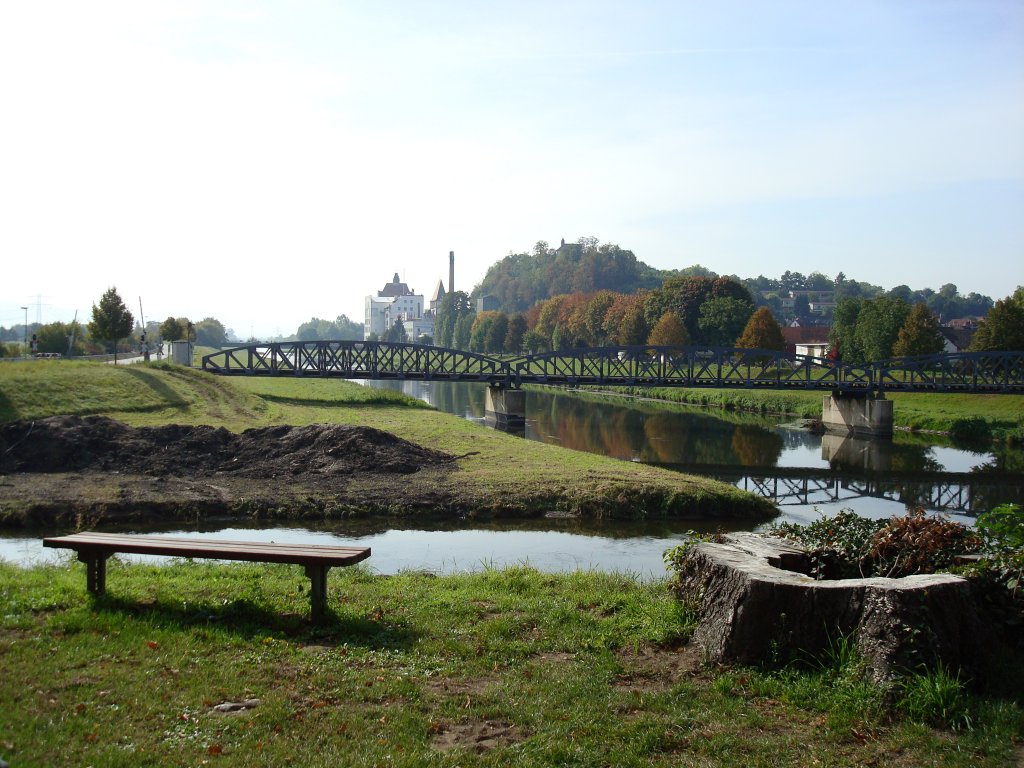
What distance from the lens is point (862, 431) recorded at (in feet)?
172

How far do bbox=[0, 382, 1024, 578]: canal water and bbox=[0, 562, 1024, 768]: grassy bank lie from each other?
5116mm

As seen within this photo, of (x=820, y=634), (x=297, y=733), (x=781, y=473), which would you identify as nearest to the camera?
(x=297, y=733)

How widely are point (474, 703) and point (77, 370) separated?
3748cm

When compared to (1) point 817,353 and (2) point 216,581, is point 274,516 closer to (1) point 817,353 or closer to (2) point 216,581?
(2) point 216,581

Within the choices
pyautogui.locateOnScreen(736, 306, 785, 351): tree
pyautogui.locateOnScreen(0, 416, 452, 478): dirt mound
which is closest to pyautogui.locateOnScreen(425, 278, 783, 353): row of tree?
pyautogui.locateOnScreen(736, 306, 785, 351): tree

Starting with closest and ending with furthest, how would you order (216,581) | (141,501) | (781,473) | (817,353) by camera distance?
(216,581)
(141,501)
(781,473)
(817,353)

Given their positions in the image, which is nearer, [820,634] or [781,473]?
[820,634]

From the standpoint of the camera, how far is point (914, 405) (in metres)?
60.0

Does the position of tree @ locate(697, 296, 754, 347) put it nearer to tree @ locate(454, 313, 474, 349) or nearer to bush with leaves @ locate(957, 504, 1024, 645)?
→ bush with leaves @ locate(957, 504, 1024, 645)

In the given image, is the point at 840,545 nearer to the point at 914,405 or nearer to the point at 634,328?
the point at 914,405

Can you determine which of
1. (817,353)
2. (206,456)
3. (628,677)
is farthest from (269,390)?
(817,353)

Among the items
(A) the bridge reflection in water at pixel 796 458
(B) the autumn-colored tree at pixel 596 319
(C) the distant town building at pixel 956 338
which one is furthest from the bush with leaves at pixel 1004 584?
(B) the autumn-colored tree at pixel 596 319

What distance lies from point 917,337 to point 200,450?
202 feet

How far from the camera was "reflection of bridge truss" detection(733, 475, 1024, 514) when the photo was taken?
28.0m
